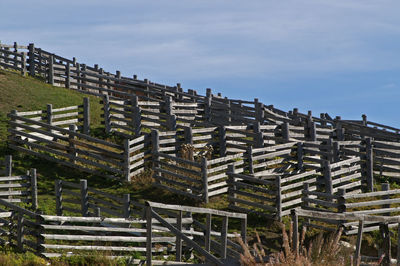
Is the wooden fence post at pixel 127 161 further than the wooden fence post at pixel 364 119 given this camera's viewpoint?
No

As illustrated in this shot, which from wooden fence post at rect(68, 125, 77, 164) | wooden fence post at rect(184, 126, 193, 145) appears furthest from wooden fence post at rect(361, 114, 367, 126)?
→ wooden fence post at rect(68, 125, 77, 164)

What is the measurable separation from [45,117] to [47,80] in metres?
10.4

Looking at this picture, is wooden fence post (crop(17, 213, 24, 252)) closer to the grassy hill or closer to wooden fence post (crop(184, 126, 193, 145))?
the grassy hill

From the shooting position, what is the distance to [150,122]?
98.1 feet

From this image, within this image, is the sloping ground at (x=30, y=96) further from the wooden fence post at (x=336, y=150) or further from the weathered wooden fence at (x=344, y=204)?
the weathered wooden fence at (x=344, y=204)

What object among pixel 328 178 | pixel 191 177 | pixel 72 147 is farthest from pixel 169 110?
pixel 328 178

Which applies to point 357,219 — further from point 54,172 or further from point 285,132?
point 285,132

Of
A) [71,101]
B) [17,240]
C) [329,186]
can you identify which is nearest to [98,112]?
[71,101]

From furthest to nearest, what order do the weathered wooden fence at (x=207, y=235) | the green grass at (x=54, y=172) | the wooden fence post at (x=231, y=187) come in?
the wooden fence post at (x=231, y=187) < the green grass at (x=54, y=172) < the weathered wooden fence at (x=207, y=235)

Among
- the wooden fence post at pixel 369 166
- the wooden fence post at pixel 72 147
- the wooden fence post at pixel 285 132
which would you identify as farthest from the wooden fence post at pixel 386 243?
the wooden fence post at pixel 285 132

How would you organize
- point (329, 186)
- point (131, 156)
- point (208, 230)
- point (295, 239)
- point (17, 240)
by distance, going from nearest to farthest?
point (295, 239)
point (208, 230)
point (17, 240)
point (329, 186)
point (131, 156)

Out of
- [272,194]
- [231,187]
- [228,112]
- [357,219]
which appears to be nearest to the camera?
[357,219]

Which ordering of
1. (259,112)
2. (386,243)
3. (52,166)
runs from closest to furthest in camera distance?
(386,243) → (52,166) → (259,112)

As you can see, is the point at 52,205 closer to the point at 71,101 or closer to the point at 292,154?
the point at 292,154
